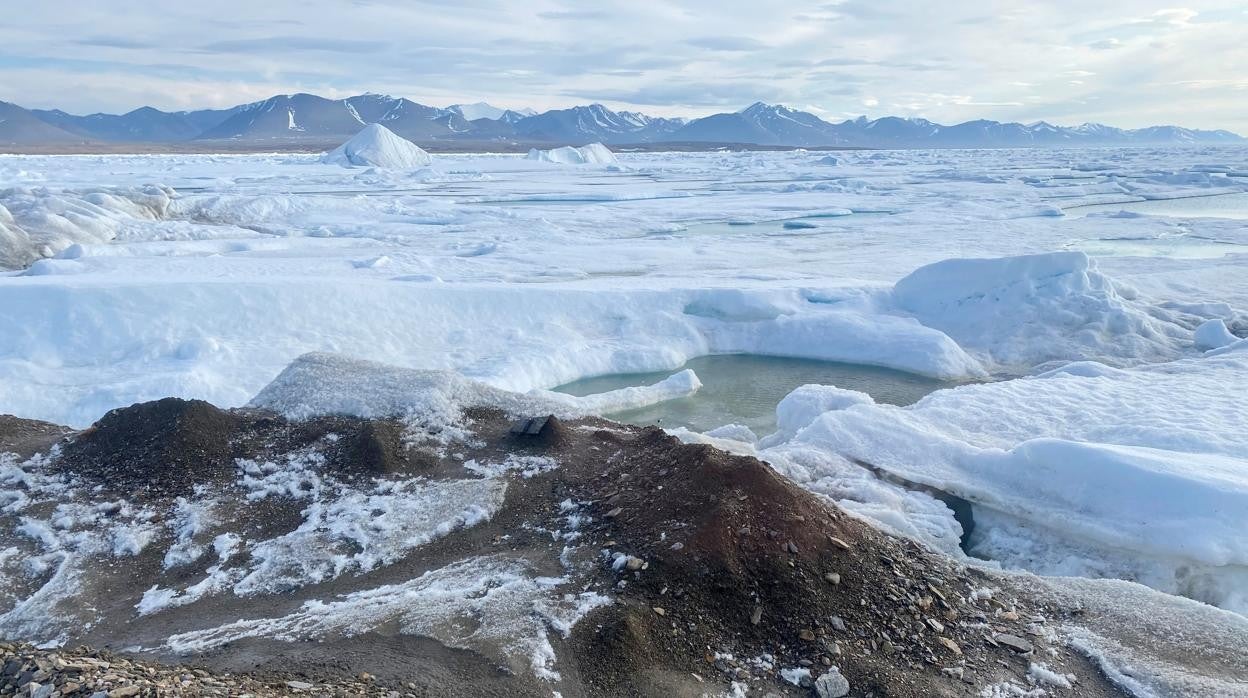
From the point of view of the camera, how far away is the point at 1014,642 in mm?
4828

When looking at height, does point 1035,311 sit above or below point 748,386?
above

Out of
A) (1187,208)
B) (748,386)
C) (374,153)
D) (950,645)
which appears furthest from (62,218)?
(374,153)

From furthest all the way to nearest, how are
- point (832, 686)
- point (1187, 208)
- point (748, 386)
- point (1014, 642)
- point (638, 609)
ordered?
point (1187, 208), point (748, 386), point (1014, 642), point (638, 609), point (832, 686)

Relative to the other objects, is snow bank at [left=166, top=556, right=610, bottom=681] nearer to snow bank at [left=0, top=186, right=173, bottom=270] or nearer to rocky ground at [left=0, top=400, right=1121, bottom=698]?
rocky ground at [left=0, top=400, right=1121, bottom=698]

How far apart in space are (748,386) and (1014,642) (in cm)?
687

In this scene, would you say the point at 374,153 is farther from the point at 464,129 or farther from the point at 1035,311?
the point at 464,129

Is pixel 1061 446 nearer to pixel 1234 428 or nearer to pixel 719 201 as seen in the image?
pixel 1234 428

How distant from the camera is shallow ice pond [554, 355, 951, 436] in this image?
10078 millimetres

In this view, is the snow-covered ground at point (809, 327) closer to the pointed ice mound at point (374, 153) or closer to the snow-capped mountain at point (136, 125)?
the pointed ice mound at point (374, 153)

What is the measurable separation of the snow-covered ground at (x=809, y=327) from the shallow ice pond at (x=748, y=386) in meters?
0.33

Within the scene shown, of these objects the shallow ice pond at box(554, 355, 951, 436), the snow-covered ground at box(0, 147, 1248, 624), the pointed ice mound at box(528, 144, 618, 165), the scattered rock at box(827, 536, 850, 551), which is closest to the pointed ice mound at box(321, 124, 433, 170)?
the pointed ice mound at box(528, 144, 618, 165)

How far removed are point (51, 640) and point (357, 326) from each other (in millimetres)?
7670

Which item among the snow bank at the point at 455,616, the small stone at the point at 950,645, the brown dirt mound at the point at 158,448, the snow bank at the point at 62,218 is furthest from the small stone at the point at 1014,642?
the snow bank at the point at 62,218

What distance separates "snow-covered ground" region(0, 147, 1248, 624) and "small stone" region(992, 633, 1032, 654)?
174 centimetres
